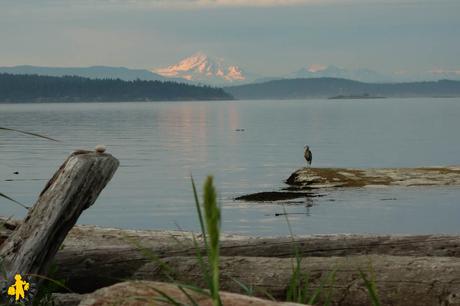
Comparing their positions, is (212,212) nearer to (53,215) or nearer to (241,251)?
(53,215)

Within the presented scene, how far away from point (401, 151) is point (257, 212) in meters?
53.8

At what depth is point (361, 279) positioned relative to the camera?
6.29 metres

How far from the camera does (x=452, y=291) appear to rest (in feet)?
19.9

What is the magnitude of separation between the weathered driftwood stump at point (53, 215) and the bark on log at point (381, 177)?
83.2ft

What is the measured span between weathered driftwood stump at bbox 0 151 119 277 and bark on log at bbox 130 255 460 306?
957 millimetres

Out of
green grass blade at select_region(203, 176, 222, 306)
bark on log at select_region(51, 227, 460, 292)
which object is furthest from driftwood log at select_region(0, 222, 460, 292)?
green grass blade at select_region(203, 176, 222, 306)

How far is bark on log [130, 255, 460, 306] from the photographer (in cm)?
613

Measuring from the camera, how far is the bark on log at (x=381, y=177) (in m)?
31.6

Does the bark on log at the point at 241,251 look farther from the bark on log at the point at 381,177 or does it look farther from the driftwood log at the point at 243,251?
the bark on log at the point at 381,177

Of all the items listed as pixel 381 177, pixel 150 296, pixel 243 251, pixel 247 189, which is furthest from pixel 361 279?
pixel 247 189

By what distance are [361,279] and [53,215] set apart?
2.33 meters

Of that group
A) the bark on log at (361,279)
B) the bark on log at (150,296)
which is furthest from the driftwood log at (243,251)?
the bark on log at (150,296)

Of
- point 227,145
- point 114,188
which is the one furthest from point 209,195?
point 227,145

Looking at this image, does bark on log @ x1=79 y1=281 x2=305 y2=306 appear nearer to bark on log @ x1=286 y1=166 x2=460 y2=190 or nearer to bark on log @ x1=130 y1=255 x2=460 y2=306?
bark on log @ x1=130 y1=255 x2=460 y2=306
